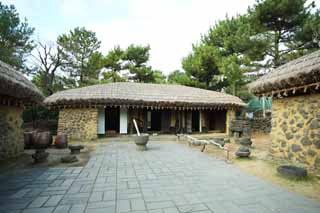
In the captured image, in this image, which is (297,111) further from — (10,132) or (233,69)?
(233,69)

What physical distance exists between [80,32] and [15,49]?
5.87 meters

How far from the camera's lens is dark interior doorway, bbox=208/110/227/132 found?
1345cm

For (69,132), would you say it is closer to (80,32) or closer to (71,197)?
(71,197)

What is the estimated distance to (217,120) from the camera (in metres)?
14.0

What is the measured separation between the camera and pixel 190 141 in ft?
26.3

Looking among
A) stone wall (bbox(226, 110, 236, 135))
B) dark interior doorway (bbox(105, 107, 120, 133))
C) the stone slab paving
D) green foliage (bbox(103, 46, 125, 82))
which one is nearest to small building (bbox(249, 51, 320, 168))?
the stone slab paving

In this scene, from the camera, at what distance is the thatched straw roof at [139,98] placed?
9.69 meters

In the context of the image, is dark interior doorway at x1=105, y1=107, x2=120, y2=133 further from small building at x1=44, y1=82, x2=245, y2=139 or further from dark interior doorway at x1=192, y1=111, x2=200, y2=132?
dark interior doorway at x1=192, y1=111, x2=200, y2=132

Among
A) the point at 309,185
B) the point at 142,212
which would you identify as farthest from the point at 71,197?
the point at 309,185

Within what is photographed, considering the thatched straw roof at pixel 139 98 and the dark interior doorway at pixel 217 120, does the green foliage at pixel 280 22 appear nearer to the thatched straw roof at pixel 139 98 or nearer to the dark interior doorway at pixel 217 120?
the thatched straw roof at pixel 139 98

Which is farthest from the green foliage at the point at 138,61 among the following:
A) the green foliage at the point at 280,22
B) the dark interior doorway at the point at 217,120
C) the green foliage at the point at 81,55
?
the green foliage at the point at 280,22

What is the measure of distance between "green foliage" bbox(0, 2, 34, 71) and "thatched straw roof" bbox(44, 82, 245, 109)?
639cm

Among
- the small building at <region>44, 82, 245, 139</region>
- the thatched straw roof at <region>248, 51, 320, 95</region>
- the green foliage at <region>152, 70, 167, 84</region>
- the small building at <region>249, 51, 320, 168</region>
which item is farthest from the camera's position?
the green foliage at <region>152, 70, 167, 84</region>

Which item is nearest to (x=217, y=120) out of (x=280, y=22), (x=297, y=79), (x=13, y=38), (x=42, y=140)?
(x=280, y=22)
